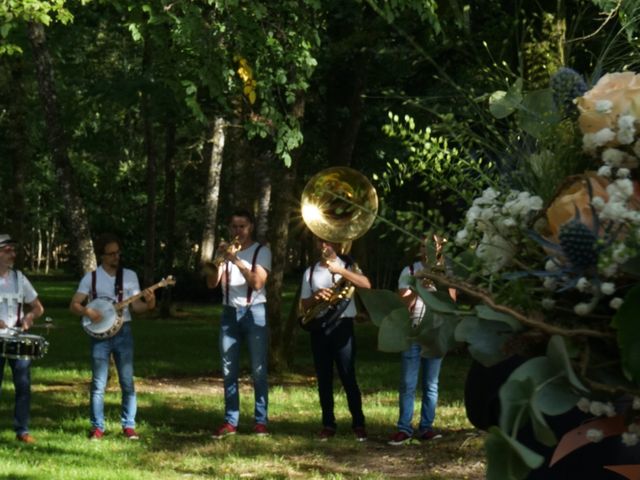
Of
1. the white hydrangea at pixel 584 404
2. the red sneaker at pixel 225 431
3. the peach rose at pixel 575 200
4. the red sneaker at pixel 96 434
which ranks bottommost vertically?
the red sneaker at pixel 96 434

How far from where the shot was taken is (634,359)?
2111 millimetres

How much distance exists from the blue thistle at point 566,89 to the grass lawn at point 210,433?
7068 millimetres

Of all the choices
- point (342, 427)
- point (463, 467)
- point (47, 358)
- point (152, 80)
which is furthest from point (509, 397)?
point (47, 358)

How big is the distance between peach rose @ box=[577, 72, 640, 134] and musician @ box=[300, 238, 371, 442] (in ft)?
31.2

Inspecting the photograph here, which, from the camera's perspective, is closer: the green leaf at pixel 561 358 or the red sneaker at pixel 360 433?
the green leaf at pixel 561 358

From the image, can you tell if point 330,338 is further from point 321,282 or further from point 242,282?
point 242,282

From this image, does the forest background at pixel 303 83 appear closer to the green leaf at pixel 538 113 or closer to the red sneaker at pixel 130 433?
the green leaf at pixel 538 113

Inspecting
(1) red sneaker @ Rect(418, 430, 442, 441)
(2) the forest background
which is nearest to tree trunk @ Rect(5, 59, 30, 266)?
(2) the forest background

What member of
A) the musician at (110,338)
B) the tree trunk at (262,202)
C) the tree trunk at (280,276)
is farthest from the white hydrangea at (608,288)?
the tree trunk at (262,202)

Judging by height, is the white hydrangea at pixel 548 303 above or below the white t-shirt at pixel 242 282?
below

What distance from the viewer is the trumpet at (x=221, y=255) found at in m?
12.2

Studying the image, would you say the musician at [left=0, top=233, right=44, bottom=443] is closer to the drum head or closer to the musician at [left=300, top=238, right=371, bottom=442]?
the drum head

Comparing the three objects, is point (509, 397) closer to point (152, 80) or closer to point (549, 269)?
point (549, 269)

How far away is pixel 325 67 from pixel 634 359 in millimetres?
17355
